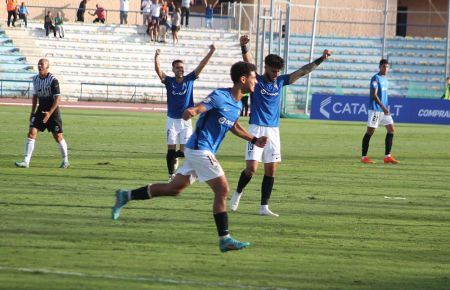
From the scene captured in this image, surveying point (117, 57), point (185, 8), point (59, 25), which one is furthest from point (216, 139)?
point (185, 8)

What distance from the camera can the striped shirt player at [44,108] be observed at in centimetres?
1966

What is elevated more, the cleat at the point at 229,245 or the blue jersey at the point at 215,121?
the blue jersey at the point at 215,121

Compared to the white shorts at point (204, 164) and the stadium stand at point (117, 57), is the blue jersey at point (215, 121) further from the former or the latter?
the stadium stand at point (117, 57)

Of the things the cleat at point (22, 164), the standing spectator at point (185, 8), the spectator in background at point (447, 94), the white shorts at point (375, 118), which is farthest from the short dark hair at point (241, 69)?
the standing spectator at point (185, 8)

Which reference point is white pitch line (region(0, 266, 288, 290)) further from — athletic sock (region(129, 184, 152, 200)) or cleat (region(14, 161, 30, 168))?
cleat (region(14, 161, 30, 168))

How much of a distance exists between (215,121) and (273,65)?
10.1 ft

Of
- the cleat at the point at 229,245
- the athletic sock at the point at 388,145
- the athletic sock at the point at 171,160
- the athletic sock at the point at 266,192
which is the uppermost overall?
the cleat at the point at 229,245

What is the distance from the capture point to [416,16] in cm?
6556

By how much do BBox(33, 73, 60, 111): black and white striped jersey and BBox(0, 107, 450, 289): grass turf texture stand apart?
1.30 m

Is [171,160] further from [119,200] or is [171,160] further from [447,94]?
[447,94]

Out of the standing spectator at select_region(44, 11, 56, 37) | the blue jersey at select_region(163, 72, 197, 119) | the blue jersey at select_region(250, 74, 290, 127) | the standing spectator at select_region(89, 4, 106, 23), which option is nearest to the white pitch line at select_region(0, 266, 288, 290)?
the blue jersey at select_region(250, 74, 290, 127)

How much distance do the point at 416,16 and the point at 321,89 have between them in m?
15.5

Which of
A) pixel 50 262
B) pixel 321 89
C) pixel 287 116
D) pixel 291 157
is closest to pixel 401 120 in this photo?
pixel 287 116

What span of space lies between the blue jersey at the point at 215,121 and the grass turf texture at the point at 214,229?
1104 mm
